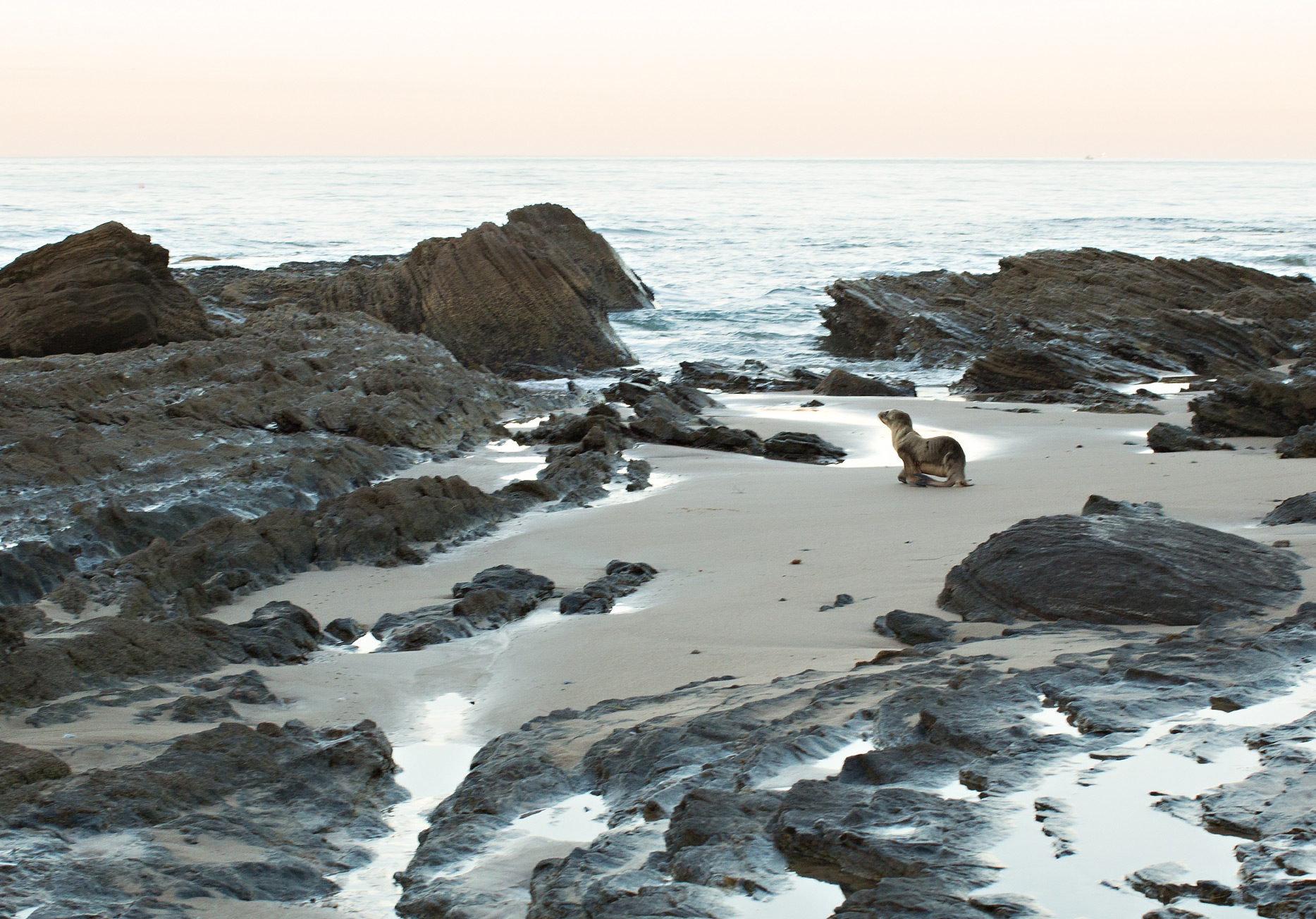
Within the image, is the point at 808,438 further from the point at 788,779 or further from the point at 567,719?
the point at 788,779

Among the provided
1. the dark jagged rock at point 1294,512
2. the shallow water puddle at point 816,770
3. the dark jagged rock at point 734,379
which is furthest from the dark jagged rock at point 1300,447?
the dark jagged rock at point 734,379

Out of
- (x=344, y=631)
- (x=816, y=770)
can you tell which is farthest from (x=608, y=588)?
(x=816, y=770)

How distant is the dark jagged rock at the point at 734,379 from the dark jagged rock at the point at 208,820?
997 centimetres

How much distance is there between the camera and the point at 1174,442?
7746 millimetres

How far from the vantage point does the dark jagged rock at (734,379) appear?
524 inches

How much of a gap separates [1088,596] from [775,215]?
50.8 m

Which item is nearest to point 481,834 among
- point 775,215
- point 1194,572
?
point 1194,572

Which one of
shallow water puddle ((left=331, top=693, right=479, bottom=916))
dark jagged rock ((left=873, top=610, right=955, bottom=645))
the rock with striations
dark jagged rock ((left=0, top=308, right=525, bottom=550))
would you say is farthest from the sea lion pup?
the rock with striations

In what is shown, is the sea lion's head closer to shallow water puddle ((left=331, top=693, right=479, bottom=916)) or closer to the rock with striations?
shallow water puddle ((left=331, top=693, right=479, bottom=916))

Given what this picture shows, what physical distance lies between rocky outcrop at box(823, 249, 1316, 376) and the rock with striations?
999 cm

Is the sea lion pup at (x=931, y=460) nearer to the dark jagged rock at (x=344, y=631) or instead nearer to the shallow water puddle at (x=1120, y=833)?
the dark jagged rock at (x=344, y=631)

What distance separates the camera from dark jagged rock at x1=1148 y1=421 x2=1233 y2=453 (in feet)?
25.3

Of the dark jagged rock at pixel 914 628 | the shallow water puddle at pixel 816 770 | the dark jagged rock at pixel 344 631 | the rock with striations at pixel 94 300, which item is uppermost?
the rock with striations at pixel 94 300

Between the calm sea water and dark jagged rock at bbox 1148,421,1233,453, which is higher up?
the calm sea water
